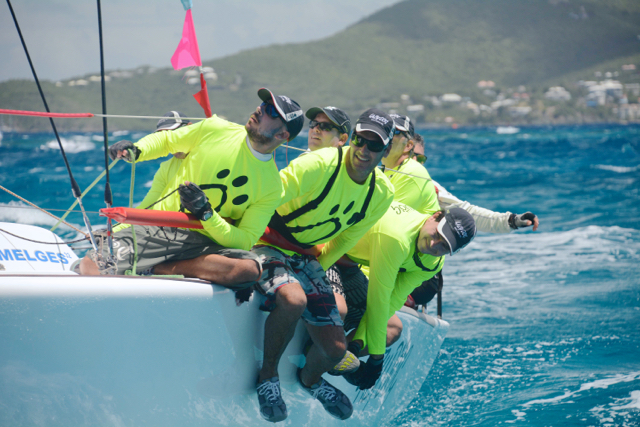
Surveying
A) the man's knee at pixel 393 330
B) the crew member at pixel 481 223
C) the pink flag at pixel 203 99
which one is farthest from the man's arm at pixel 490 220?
the pink flag at pixel 203 99

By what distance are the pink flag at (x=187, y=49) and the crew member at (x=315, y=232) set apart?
0.86 metres

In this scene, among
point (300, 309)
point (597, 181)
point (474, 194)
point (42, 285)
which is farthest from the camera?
point (597, 181)

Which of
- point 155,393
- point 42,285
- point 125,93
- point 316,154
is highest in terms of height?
point 316,154

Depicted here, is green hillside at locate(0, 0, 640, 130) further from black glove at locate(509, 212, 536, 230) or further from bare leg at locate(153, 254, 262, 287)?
bare leg at locate(153, 254, 262, 287)

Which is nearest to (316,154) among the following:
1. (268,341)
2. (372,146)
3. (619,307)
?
(372,146)

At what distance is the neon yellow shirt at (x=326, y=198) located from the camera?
2.75m

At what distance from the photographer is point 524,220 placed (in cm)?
411

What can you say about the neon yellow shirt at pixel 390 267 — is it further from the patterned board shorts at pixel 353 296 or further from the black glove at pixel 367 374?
the patterned board shorts at pixel 353 296

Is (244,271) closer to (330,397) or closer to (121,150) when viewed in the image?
(121,150)

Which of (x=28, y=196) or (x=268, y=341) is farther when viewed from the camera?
(x=28, y=196)

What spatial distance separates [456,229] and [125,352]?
1643mm

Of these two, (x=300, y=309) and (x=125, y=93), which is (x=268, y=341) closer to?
(x=300, y=309)

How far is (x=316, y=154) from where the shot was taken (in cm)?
281

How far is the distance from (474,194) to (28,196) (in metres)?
11.5
